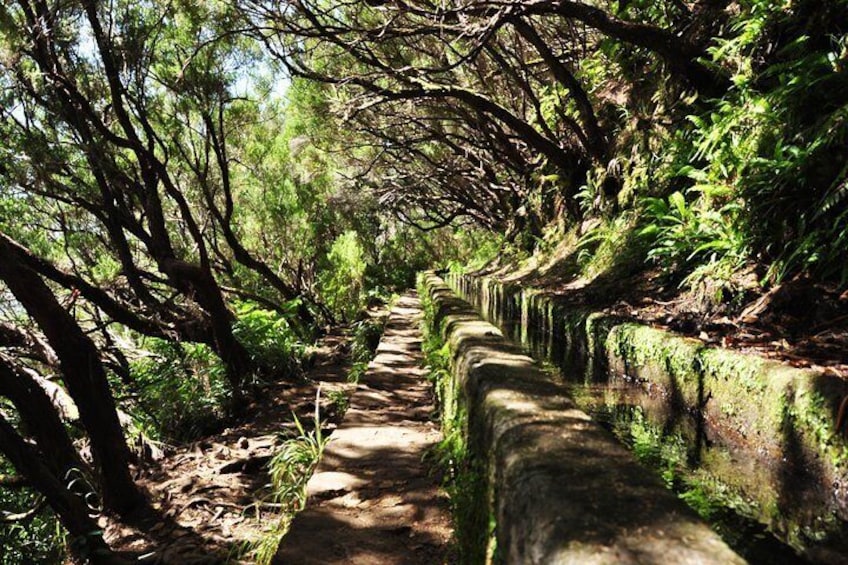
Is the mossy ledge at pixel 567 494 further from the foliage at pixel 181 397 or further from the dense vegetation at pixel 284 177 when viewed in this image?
the foliage at pixel 181 397

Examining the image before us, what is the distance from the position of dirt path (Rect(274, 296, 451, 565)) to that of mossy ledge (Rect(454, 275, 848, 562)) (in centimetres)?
156

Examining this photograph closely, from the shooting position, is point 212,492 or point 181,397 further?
point 181,397

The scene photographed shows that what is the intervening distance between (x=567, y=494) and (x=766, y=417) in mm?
1907

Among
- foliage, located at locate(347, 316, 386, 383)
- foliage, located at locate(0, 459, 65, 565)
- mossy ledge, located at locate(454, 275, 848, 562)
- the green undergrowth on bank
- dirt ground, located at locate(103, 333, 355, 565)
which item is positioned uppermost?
mossy ledge, located at locate(454, 275, 848, 562)

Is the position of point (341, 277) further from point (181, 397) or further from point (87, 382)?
point (87, 382)

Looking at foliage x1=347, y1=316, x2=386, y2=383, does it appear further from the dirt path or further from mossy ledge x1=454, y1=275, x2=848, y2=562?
mossy ledge x1=454, y1=275, x2=848, y2=562

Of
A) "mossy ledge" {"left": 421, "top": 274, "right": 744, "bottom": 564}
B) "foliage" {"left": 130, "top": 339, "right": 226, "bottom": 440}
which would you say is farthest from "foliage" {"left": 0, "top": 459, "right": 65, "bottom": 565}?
"mossy ledge" {"left": 421, "top": 274, "right": 744, "bottom": 564}

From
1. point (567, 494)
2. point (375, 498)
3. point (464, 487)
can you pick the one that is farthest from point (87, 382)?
point (567, 494)

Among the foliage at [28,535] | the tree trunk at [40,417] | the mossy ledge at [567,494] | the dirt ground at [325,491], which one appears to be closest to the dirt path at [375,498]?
the dirt ground at [325,491]

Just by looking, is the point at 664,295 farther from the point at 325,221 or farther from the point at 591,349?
the point at 325,221

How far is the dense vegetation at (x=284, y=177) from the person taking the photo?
13.8ft

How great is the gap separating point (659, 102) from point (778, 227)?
482cm

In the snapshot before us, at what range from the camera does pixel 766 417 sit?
2.88 m

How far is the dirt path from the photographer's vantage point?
9.38 feet
